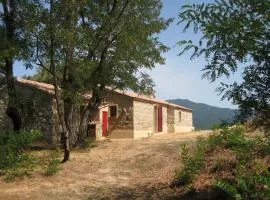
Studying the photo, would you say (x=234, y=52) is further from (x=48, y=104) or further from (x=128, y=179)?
(x=48, y=104)

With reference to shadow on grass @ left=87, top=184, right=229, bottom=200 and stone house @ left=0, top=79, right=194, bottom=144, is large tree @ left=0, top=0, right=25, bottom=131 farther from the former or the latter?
shadow on grass @ left=87, top=184, right=229, bottom=200

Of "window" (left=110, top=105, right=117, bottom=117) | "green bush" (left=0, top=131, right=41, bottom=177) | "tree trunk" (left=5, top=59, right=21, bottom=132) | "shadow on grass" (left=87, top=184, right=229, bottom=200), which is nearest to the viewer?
"shadow on grass" (left=87, top=184, right=229, bottom=200)

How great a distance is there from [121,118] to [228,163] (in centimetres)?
1713

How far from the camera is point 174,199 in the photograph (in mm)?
12391

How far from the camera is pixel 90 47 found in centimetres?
2102

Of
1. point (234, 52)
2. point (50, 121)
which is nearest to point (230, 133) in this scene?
point (234, 52)

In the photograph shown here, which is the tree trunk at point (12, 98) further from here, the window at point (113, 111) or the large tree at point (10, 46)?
the window at point (113, 111)

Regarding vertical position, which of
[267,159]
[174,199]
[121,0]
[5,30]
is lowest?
[174,199]

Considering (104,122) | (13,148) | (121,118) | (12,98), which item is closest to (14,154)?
(13,148)

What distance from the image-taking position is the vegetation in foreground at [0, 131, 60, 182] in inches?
642

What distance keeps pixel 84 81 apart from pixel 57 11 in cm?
419

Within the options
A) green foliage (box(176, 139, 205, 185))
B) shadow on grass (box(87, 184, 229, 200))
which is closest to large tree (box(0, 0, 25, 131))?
shadow on grass (box(87, 184, 229, 200))

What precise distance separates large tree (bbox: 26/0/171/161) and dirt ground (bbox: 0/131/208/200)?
1.77 meters

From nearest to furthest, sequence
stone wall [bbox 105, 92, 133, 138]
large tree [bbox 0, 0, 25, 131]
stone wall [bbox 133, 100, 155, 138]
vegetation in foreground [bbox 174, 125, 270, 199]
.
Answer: vegetation in foreground [bbox 174, 125, 270, 199], large tree [bbox 0, 0, 25, 131], stone wall [bbox 105, 92, 133, 138], stone wall [bbox 133, 100, 155, 138]
